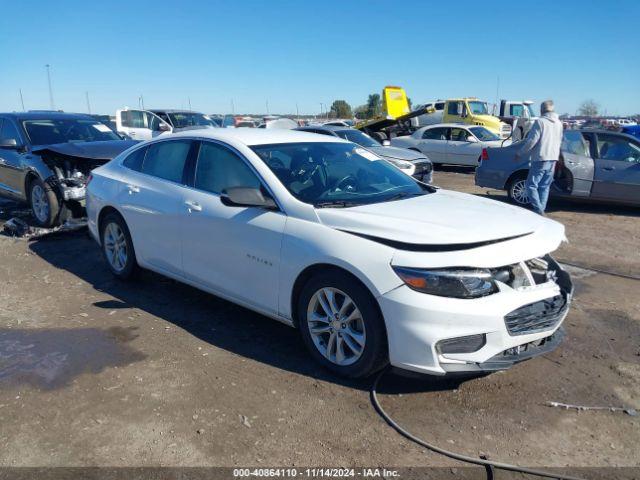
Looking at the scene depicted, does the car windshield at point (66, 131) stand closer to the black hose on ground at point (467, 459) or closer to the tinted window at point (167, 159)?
the tinted window at point (167, 159)

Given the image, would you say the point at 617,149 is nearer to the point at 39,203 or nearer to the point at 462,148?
the point at 462,148

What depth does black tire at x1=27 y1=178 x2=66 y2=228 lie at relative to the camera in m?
7.63

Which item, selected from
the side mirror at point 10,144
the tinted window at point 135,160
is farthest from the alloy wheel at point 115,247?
the side mirror at point 10,144

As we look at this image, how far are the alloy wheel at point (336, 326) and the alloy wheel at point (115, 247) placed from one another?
2650mm

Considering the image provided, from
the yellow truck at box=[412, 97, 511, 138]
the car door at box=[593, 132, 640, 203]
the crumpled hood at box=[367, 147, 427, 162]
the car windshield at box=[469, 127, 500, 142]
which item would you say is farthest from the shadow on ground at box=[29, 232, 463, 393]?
the yellow truck at box=[412, 97, 511, 138]

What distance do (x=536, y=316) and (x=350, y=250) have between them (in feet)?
4.08

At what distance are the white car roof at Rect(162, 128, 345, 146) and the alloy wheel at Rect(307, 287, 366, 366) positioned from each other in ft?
5.01

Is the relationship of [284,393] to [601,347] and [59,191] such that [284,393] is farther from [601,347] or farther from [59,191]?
[59,191]

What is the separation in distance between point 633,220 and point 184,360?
319 inches

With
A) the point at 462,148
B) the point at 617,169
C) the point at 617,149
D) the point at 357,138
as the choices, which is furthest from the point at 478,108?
the point at 617,169

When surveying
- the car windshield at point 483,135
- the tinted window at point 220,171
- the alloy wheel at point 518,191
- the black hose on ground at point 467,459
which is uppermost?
the tinted window at point 220,171

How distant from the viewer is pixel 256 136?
4.65 metres

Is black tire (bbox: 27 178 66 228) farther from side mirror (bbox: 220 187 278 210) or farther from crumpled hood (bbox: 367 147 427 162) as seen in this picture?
crumpled hood (bbox: 367 147 427 162)

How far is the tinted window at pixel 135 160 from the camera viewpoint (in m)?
5.39
